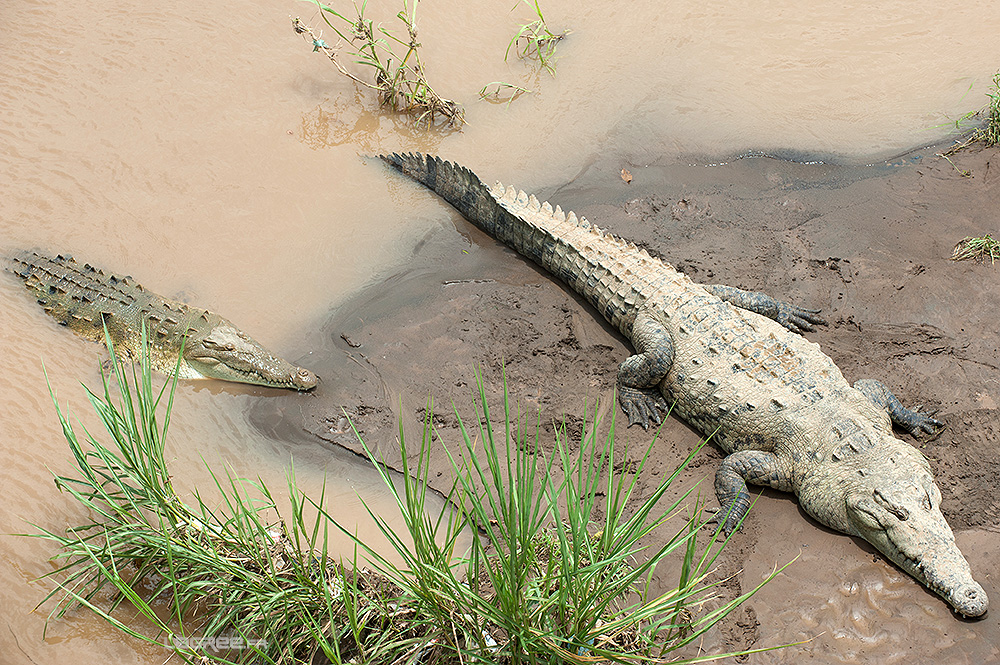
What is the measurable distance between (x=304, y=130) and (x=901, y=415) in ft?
18.4

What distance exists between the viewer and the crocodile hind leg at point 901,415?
4637mm

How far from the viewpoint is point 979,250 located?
5496 millimetres

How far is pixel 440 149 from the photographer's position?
22.7ft

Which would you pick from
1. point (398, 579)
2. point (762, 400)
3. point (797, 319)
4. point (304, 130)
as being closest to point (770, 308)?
point (797, 319)

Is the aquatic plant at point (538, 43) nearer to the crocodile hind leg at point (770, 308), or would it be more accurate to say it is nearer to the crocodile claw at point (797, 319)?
the crocodile hind leg at point (770, 308)

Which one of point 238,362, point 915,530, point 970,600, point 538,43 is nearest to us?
point 970,600

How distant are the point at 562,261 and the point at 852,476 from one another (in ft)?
8.22

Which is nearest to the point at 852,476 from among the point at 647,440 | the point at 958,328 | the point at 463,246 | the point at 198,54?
the point at 647,440

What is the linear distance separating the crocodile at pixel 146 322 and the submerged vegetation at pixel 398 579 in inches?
52.3

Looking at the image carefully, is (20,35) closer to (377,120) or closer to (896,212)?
(377,120)

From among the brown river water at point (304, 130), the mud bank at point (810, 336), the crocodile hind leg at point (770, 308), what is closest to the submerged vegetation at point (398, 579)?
the mud bank at point (810, 336)

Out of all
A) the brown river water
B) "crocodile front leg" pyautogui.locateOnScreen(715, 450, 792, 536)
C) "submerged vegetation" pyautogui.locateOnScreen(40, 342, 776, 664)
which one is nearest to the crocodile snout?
"crocodile front leg" pyautogui.locateOnScreen(715, 450, 792, 536)

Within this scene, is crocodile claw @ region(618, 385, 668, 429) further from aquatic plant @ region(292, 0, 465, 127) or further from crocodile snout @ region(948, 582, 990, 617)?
aquatic plant @ region(292, 0, 465, 127)

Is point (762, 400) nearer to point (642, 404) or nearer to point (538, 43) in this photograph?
point (642, 404)
